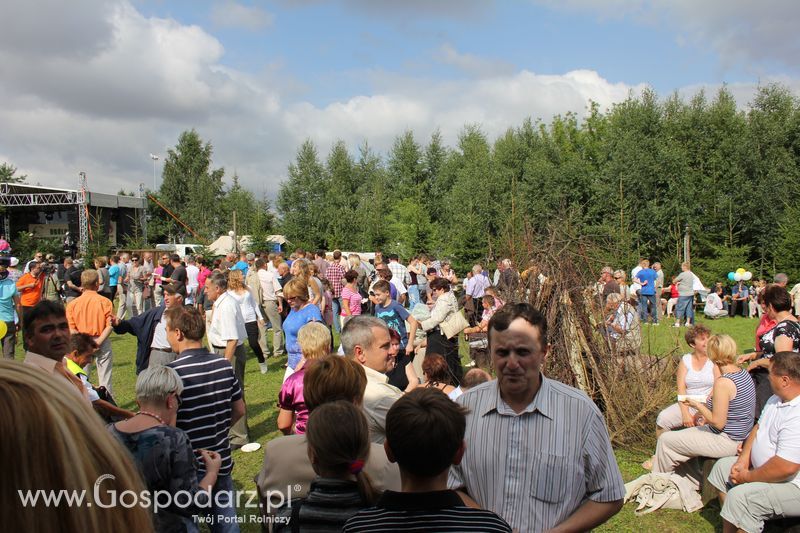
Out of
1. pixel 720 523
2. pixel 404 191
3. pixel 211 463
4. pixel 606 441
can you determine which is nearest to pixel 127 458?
pixel 606 441

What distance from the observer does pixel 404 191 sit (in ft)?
143

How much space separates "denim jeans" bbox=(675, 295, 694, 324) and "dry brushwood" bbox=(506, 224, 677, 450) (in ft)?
37.0

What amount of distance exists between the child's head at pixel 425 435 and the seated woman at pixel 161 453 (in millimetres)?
Answer: 1439

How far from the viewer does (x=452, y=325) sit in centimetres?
771

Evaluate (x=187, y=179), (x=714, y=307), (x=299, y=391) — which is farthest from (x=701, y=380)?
(x=187, y=179)

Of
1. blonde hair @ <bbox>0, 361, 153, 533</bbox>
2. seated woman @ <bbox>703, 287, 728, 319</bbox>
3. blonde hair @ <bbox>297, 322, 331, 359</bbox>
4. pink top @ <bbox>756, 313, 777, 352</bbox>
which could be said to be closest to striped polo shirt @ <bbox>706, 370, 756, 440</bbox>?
pink top @ <bbox>756, 313, 777, 352</bbox>

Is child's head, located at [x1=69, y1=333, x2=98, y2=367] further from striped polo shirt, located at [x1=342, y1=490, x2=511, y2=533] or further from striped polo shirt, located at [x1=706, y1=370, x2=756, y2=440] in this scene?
striped polo shirt, located at [x1=706, y1=370, x2=756, y2=440]

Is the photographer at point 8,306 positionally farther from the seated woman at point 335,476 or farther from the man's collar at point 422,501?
the man's collar at point 422,501

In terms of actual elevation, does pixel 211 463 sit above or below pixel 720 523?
above

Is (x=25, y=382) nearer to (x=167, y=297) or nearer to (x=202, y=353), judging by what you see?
(x=202, y=353)

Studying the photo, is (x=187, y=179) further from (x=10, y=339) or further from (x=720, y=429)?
(x=720, y=429)

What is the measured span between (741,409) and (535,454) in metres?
3.57

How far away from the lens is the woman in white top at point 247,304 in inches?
322

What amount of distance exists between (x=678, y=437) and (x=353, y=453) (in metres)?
4.02
